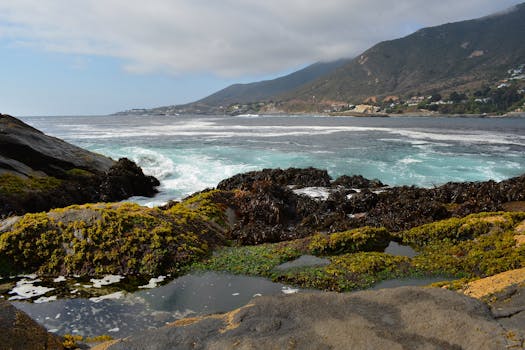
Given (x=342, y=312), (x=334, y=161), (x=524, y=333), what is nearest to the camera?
(x=524, y=333)

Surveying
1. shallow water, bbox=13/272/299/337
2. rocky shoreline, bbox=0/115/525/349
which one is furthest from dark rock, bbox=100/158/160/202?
shallow water, bbox=13/272/299/337

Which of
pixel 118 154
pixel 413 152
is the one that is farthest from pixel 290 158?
pixel 118 154

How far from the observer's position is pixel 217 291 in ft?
30.6

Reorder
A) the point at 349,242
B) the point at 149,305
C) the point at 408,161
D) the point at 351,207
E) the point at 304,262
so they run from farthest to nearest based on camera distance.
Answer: the point at 408,161 < the point at 351,207 < the point at 349,242 < the point at 304,262 < the point at 149,305

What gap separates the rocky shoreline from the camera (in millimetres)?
5695

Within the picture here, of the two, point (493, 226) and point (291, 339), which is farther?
point (493, 226)

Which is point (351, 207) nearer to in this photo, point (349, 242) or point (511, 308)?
point (349, 242)

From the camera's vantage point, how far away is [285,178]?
25.7 meters

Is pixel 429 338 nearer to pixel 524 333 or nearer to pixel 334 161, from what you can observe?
pixel 524 333

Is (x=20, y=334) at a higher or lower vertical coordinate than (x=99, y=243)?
higher

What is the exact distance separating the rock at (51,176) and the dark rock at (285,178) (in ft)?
17.9

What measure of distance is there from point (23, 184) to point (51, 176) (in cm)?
286

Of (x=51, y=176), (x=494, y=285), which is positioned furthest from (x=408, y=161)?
(x=494, y=285)

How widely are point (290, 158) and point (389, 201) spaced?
23086mm
